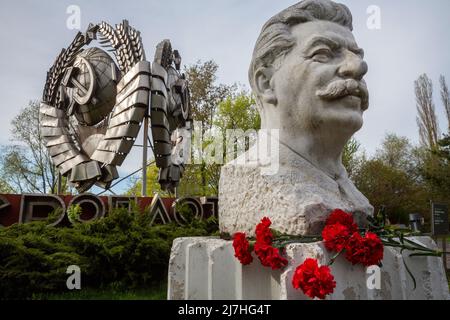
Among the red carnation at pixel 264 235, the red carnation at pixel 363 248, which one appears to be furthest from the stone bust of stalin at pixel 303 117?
the red carnation at pixel 363 248

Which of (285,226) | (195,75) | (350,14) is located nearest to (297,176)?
(285,226)

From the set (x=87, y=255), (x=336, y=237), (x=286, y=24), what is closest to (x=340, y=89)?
(x=286, y=24)

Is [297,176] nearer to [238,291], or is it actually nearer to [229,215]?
[229,215]

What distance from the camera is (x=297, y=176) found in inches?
90.0

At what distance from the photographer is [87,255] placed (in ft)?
17.3

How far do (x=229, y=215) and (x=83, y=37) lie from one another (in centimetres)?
1044

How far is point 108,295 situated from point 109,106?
678 centimetres

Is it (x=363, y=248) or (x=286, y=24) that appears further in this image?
(x=286, y=24)

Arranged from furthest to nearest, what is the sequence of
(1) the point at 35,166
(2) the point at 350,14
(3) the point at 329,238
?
(1) the point at 35,166, (2) the point at 350,14, (3) the point at 329,238

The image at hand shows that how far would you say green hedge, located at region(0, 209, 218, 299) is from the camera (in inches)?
181

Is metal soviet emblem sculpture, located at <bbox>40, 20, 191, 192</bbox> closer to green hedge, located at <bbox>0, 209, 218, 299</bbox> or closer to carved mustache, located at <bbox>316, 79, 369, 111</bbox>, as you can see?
green hedge, located at <bbox>0, 209, 218, 299</bbox>

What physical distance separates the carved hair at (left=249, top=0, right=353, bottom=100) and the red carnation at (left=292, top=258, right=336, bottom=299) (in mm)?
1456

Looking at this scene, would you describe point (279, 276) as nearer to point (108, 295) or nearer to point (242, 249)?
point (242, 249)

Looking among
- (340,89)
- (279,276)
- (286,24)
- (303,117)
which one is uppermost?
(286,24)
